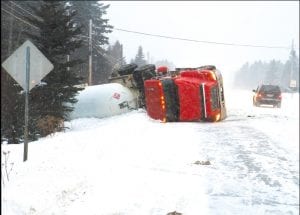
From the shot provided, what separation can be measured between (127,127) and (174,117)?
146 inches

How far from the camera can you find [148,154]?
35.0 feet

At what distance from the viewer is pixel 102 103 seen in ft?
A: 66.6

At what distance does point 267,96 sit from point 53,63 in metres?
21.5

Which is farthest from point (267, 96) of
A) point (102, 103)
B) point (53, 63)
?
point (53, 63)

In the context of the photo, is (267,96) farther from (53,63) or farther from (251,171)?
(251,171)

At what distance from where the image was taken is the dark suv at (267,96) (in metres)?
34.0

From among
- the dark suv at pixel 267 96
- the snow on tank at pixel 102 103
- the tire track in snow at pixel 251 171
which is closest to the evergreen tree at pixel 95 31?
the dark suv at pixel 267 96

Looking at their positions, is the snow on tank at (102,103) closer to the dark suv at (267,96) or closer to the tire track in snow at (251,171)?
the tire track in snow at (251,171)

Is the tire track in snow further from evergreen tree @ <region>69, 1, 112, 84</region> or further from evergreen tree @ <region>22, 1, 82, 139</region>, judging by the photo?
evergreen tree @ <region>69, 1, 112, 84</region>

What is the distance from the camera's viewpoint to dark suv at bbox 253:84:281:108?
34031 millimetres

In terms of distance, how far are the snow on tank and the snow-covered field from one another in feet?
22.4

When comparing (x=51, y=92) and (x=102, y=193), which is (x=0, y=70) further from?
(x=51, y=92)

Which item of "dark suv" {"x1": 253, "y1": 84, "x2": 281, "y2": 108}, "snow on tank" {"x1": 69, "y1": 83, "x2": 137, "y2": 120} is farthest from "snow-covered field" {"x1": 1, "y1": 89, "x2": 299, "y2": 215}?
"dark suv" {"x1": 253, "y1": 84, "x2": 281, "y2": 108}

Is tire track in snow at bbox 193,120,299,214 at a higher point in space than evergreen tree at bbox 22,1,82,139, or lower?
lower
